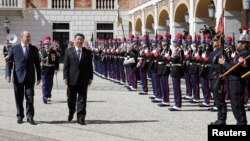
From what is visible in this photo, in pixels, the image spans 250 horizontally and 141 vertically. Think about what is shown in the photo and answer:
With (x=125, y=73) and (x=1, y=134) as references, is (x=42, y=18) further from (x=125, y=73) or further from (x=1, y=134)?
(x=1, y=134)

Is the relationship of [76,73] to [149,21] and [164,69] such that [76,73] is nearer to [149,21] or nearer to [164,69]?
[164,69]

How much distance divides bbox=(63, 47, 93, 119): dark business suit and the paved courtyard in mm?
453

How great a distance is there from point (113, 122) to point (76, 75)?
120 centimetres

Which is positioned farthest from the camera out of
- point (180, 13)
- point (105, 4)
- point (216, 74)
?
→ point (105, 4)

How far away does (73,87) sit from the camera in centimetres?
1180

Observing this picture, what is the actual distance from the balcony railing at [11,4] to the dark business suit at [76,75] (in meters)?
33.1

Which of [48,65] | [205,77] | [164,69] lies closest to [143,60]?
[164,69]

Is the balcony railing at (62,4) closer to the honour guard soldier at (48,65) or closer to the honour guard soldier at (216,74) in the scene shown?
the honour guard soldier at (48,65)

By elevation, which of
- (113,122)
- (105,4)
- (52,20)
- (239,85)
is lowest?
(113,122)

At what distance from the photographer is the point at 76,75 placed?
11.8 metres

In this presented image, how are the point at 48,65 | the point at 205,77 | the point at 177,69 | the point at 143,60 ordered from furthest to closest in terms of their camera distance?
1. the point at 143,60
2. the point at 48,65
3. the point at 205,77
4. the point at 177,69

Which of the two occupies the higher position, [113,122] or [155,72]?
[155,72]

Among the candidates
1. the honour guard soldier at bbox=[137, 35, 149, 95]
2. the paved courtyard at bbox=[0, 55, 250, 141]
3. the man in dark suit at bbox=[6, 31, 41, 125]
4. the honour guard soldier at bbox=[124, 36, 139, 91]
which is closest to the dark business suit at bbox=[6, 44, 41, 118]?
the man in dark suit at bbox=[6, 31, 41, 125]

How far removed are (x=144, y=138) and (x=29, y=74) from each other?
10.6 ft
